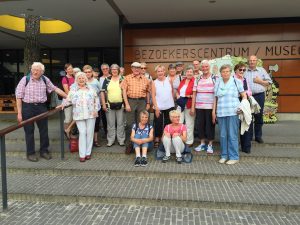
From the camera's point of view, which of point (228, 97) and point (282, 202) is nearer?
point (282, 202)

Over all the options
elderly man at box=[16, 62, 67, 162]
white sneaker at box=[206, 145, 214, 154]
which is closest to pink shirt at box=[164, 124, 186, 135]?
white sneaker at box=[206, 145, 214, 154]

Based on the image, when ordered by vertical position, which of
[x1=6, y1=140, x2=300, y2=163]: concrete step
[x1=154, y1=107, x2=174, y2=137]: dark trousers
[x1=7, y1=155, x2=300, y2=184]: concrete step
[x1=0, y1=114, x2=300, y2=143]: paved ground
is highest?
[x1=154, y1=107, x2=174, y2=137]: dark trousers

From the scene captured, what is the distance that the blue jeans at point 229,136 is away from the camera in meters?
4.72

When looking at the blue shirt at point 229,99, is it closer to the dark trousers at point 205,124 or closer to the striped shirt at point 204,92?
the striped shirt at point 204,92

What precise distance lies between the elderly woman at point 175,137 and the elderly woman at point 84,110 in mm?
1254

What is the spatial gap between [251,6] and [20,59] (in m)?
12.6

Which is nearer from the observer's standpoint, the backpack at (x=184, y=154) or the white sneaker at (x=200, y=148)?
the backpack at (x=184, y=154)

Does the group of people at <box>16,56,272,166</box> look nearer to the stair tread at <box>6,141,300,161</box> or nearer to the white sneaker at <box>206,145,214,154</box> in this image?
the white sneaker at <box>206,145,214,154</box>

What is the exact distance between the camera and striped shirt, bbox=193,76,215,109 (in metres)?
4.97

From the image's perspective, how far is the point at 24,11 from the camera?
798cm

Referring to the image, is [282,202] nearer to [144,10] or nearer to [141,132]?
[141,132]

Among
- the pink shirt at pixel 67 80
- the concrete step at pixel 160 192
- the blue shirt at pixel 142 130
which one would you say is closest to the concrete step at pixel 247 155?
the blue shirt at pixel 142 130

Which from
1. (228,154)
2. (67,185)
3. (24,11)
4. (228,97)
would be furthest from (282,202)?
(24,11)

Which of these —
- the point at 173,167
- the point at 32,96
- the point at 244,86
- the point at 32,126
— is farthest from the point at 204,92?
the point at 32,126
